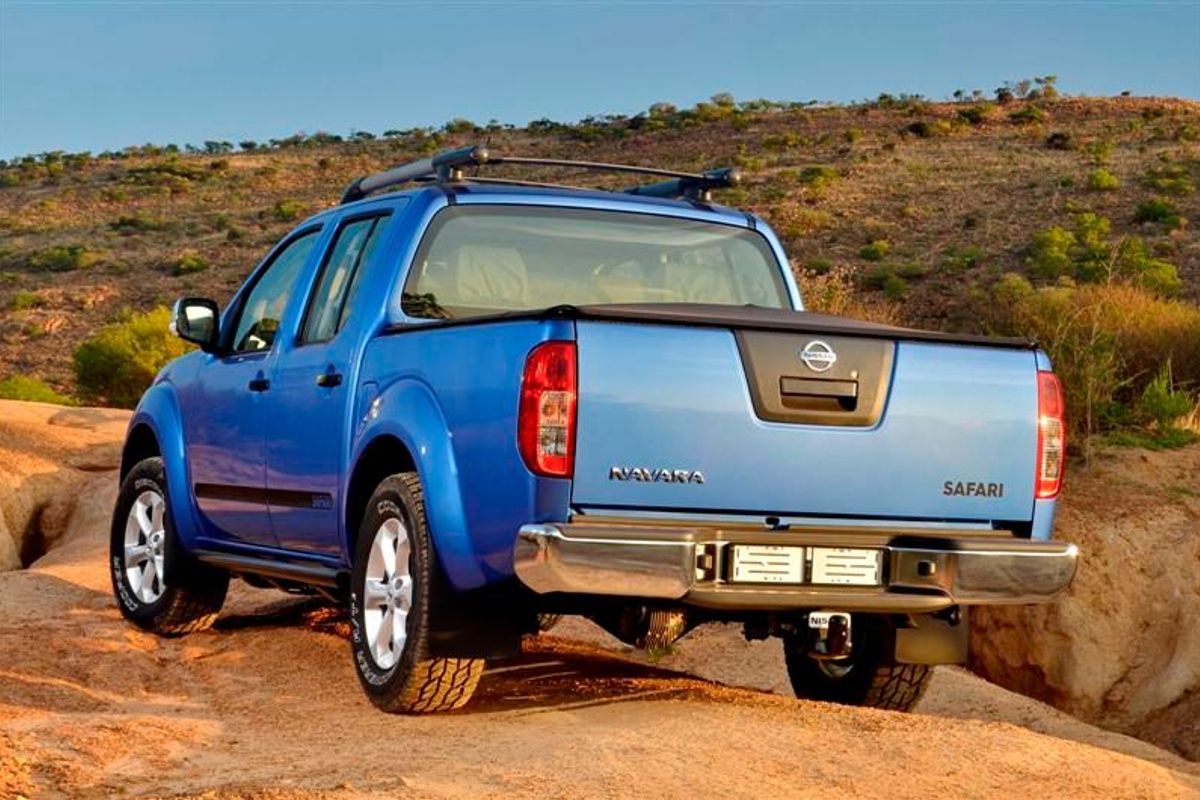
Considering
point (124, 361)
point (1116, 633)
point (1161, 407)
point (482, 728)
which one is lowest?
point (1116, 633)

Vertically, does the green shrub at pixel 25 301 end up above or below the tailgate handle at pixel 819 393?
below

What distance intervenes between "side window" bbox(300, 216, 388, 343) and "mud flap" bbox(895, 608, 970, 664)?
8.31ft

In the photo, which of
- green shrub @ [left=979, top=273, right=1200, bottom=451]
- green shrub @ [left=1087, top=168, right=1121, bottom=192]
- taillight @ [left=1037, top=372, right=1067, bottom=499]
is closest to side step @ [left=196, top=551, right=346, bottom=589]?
taillight @ [left=1037, top=372, right=1067, bottom=499]

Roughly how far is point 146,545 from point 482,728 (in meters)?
3.59

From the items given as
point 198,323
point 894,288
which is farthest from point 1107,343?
point 894,288

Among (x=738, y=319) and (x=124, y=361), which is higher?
(x=738, y=319)

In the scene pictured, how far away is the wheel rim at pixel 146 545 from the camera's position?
9508mm

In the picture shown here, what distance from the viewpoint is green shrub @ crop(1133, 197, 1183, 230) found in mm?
44375

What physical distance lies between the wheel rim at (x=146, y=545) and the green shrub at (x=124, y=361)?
18.5m


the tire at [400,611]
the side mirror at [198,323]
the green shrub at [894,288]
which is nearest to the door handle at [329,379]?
the tire at [400,611]

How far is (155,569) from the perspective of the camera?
9547 millimetres

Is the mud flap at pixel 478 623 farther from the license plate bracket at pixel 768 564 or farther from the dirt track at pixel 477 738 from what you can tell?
the license plate bracket at pixel 768 564

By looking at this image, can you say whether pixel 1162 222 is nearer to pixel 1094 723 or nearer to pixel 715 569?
pixel 1094 723

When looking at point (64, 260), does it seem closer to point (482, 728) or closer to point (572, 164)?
point (572, 164)
